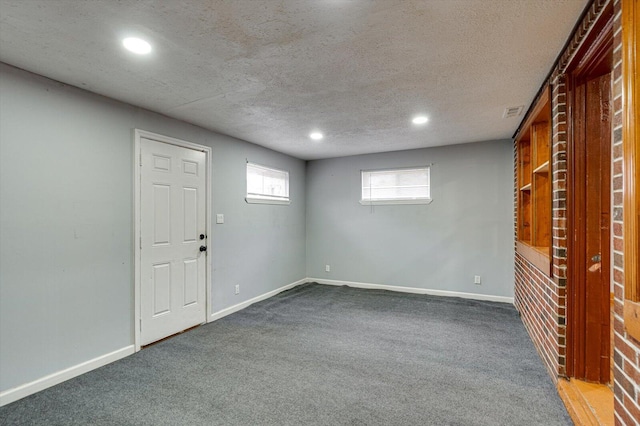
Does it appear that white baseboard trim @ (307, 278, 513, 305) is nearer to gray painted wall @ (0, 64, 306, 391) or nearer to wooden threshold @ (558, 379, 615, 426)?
wooden threshold @ (558, 379, 615, 426)

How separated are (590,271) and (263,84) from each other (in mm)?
2724

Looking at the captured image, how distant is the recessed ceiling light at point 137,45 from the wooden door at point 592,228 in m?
2.84

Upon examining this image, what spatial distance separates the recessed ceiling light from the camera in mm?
1947

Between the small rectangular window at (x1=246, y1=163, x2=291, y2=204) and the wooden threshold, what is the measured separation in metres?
3.87

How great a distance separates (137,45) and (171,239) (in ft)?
6.58

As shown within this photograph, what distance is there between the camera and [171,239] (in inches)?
135

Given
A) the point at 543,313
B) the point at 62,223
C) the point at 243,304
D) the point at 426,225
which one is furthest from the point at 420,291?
the point at 62,223

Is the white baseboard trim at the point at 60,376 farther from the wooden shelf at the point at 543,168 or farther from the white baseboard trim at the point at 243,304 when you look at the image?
the wooden shelf at the point at 543,168

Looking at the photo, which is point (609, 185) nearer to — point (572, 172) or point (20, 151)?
point (572, 172)

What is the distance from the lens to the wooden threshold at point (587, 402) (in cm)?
181

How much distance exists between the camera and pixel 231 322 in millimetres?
3838

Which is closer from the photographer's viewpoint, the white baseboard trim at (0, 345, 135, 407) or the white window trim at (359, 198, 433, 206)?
the white baseboard trim at (0, 345, 135, 407)

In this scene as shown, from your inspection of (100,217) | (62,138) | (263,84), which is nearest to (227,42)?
(263,84)


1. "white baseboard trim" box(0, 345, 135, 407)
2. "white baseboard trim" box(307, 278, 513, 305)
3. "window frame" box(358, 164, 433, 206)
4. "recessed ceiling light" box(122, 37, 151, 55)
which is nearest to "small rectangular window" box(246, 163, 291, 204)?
"window frame" box(358, 164, 433, 206)
